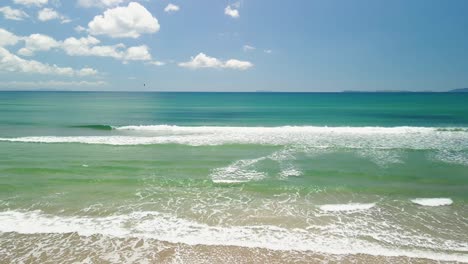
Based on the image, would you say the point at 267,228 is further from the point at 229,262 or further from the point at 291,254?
the point at 229,262

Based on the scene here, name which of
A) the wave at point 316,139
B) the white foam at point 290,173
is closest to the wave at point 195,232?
the white foam at point 290,173

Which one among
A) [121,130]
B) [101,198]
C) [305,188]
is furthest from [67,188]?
[121,130]

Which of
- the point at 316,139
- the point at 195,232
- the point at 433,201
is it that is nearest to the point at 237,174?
the point at 195,232

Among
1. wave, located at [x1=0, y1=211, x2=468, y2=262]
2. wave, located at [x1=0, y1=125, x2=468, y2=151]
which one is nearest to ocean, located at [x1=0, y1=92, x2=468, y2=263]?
wave, located at [x1=0, y1=211, x2=468, y2=262]

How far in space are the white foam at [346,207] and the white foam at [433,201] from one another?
5.11ft

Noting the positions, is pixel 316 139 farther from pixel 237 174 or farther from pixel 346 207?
pixel 346 207

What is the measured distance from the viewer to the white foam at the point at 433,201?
9.99 metres

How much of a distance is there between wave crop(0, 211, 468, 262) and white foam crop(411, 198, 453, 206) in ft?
9.73

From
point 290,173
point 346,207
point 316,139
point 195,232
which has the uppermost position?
point 316,139

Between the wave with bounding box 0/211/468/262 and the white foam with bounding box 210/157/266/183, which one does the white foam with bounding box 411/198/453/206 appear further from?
the white foam with bounding box 210/157/266/183

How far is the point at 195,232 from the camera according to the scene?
804cm

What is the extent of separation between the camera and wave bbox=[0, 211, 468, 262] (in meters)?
7.13

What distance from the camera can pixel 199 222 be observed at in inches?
341

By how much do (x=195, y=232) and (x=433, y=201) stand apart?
7.74 m
